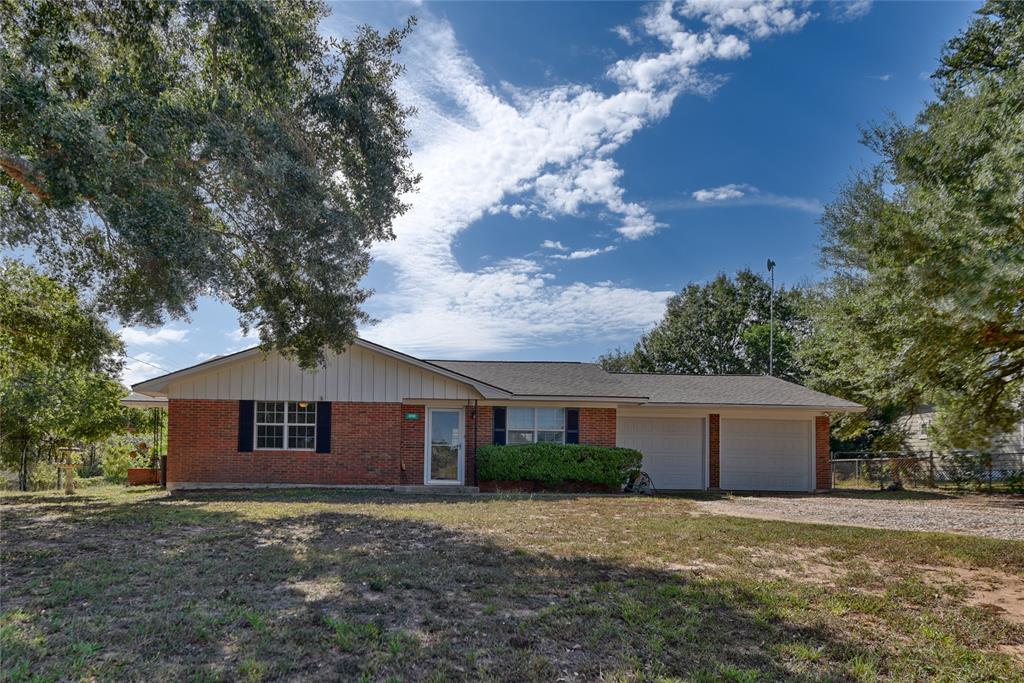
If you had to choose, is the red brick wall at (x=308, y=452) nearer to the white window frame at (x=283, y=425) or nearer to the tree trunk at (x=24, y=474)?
the white window frame at (x=283, y=425)

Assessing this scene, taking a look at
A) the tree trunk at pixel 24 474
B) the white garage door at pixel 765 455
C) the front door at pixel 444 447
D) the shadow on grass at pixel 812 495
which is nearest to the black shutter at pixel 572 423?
the shadow on grass at pixel 812 495

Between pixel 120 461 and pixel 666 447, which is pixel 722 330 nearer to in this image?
pixel 666 447

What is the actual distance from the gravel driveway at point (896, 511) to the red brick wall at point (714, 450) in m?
2.31

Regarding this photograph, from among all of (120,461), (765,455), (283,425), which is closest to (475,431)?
(283,425)

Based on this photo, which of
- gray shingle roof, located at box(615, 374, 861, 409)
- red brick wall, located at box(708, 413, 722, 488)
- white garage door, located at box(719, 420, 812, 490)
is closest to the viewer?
gray shingle roof, located at box(615, 374, 861, 409)

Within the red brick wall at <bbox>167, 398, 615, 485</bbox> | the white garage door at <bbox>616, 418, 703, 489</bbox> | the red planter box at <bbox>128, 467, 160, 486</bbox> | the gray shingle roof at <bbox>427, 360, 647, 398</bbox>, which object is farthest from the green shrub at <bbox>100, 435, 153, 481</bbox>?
the white garage door at <bbox>616, 418, 703, 489</bbox>

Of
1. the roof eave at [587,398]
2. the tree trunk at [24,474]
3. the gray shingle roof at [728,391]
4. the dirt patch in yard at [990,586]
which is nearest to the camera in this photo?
the dirt patch in yard at [990,586]

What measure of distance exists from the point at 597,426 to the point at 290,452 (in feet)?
25.9

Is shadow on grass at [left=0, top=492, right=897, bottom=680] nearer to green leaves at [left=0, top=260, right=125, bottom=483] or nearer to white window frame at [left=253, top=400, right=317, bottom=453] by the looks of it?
green leaves at [left=0, top=260, right=125, bottom=483]

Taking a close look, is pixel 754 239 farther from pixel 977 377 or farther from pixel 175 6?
pixel 175 6

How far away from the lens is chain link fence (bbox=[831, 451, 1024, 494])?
1972 cm

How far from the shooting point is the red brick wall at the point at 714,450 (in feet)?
59.5

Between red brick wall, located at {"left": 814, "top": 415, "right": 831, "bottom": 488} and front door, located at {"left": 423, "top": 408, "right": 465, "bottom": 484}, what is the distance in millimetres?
10429

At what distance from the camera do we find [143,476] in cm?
1753
